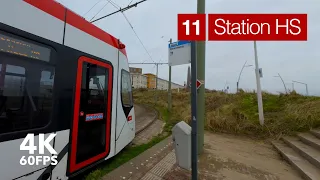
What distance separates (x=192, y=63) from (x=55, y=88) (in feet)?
7.54

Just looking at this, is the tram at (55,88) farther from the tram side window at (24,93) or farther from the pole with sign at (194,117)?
the pole with sign at (194,117)

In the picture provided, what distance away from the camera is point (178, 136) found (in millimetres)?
3645

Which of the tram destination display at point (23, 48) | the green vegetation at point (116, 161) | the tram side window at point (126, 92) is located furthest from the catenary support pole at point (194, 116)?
the tram destination display at point (23, 48)

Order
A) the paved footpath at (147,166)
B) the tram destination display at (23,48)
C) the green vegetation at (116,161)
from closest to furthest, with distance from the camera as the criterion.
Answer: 1. the tram destination display at (23,48)
2. the green vegetation at (116,161)
3. the paved footpath at (147,166)

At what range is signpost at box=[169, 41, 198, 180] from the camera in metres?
3.27

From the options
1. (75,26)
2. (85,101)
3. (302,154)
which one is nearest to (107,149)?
(85,101)

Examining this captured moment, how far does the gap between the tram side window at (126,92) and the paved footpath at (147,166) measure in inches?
51.5

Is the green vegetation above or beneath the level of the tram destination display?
beneath

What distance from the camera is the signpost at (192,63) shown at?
10.7 feet

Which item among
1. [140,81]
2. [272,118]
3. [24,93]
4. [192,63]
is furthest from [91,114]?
[140,81]

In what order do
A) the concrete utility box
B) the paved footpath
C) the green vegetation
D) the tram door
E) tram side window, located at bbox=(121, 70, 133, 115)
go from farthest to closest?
tram side window, located at bbox=(121, 70, 133, 115) < the paved footpath < the green vegetation < the concrete utility box < the tram door

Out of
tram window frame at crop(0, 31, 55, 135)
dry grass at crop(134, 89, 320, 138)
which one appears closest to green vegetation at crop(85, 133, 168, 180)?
tram window frame at crop(0, 31, 55, 135)

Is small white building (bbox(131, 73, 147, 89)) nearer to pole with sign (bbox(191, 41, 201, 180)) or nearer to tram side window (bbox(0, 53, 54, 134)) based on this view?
pole with sign (bbox(191, 41, 201, 180))

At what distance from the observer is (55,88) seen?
3000mm
